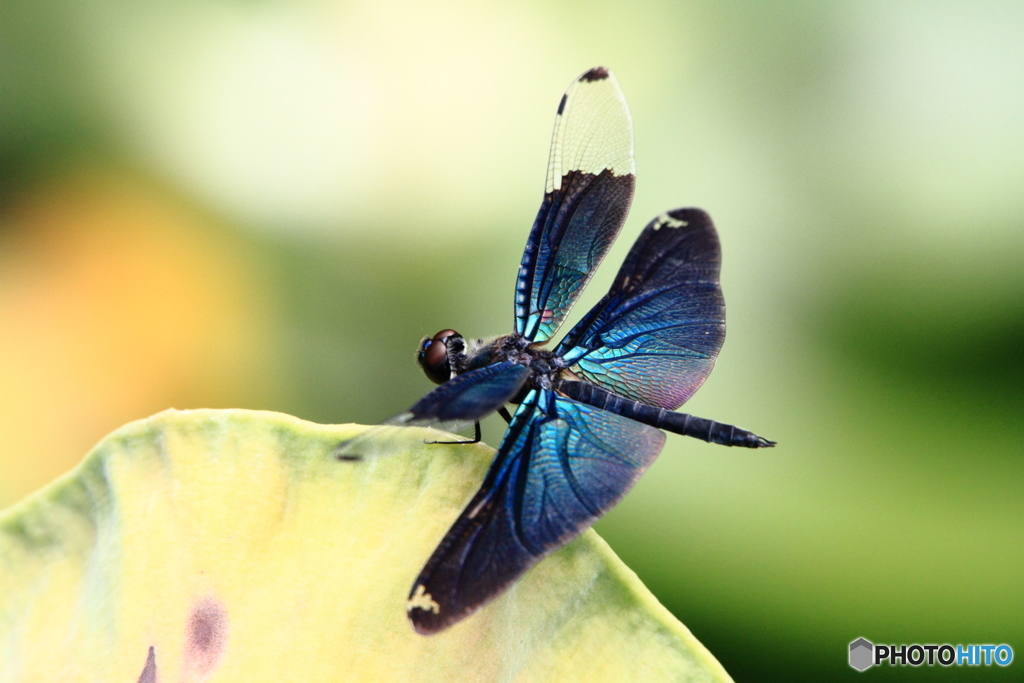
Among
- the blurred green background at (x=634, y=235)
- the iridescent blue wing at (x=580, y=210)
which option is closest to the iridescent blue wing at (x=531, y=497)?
the iridescent blue wing at (x=580, y=210)

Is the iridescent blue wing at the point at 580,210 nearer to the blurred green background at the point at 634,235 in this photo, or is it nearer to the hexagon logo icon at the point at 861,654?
the blurred green background at the point at 634,235


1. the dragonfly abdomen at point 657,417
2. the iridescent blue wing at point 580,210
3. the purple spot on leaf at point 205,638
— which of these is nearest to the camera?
the purple spot on leaf at point 205,638

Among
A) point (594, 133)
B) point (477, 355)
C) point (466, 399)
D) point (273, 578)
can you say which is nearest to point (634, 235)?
point (594, 133)

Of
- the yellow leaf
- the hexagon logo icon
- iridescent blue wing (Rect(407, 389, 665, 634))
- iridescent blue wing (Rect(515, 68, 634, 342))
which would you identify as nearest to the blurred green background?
Answer: the hexagon logo icon

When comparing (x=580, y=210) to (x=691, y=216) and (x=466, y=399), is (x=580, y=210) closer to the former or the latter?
(x=691, y=216)

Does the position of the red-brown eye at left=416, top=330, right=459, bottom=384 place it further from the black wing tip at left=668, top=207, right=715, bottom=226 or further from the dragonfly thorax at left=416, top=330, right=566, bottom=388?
the black wing tip at left=668, top=207, right=715, bottom=226
